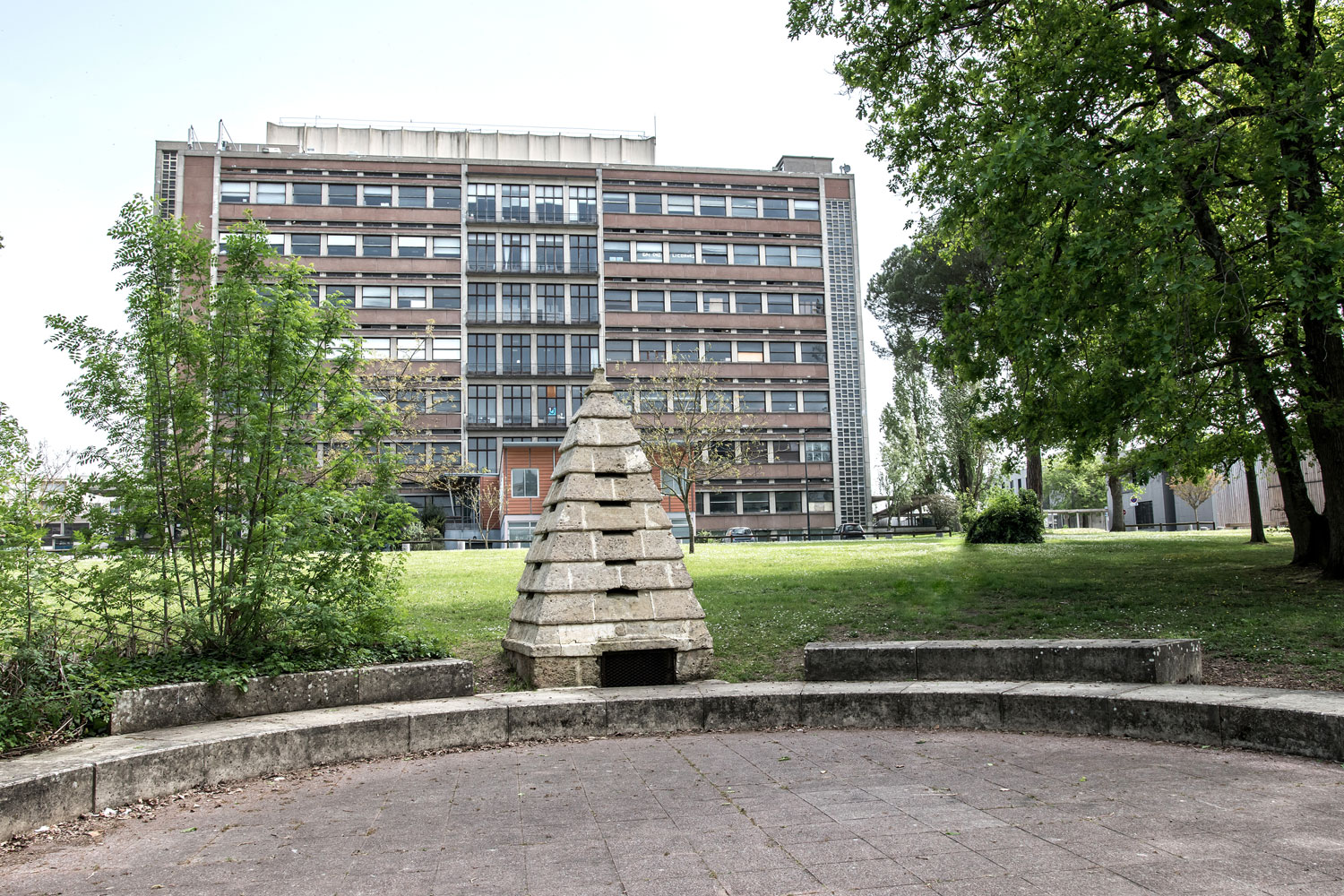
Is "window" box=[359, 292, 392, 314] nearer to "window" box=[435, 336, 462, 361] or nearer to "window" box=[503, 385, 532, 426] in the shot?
"window" box=[435, 336, 462, 361]

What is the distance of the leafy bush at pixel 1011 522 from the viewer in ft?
86.5

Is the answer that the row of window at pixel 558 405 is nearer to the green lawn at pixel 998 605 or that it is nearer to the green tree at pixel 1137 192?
the green lawn at pixel 998 605

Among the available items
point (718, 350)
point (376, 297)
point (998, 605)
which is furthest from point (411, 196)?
point (998, 605)

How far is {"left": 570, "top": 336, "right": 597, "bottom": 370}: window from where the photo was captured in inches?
2484

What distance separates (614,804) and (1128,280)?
10.1 meters

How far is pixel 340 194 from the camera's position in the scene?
61.0 metres

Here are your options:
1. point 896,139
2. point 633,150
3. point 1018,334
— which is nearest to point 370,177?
point 633,150

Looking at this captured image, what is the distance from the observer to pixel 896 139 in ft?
52.0

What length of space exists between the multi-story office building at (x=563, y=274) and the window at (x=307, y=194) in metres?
0.12

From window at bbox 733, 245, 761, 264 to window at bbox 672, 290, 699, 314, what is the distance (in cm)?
446

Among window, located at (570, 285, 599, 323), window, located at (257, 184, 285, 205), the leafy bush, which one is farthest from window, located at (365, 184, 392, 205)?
the leafy bush

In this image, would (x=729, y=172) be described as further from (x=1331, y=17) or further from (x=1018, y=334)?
(x=1018, y=334)

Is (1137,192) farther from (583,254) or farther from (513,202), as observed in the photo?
(513,202)

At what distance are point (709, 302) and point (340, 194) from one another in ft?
86.3
